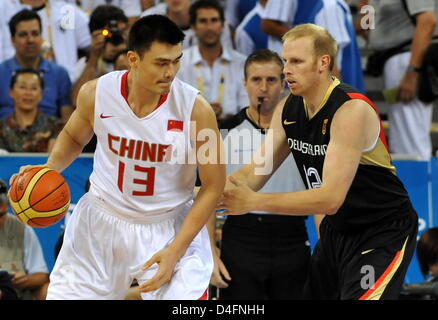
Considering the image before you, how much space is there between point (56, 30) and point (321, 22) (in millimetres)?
2740

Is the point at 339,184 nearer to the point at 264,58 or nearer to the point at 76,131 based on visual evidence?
the point at 76,131

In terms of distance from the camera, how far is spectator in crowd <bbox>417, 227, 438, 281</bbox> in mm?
5457

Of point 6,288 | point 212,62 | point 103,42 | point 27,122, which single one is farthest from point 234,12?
point 6,288

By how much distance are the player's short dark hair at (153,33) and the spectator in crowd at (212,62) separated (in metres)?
3.01

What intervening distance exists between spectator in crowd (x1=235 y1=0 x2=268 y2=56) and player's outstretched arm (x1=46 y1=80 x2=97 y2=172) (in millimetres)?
3411

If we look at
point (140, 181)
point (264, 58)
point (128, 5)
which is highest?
point (128, 5)

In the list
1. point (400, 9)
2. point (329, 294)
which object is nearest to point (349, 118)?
point (329, 294)

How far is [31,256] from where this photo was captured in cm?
620

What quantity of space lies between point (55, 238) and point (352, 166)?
126 inches

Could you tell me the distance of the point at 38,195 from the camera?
13.7ft

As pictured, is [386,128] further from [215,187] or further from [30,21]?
[215,187]

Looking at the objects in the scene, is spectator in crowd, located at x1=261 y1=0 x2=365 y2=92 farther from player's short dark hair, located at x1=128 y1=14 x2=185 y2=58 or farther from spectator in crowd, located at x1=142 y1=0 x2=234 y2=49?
player's short dark hair, located at x1=128 y1=14 x2=185 y2=58

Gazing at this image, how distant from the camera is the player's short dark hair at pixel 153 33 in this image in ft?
13.2

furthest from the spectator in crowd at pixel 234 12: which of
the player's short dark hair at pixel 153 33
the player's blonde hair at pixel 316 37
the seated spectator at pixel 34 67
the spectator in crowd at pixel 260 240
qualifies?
Answer: the player's short dark hair at pixel 153 33
